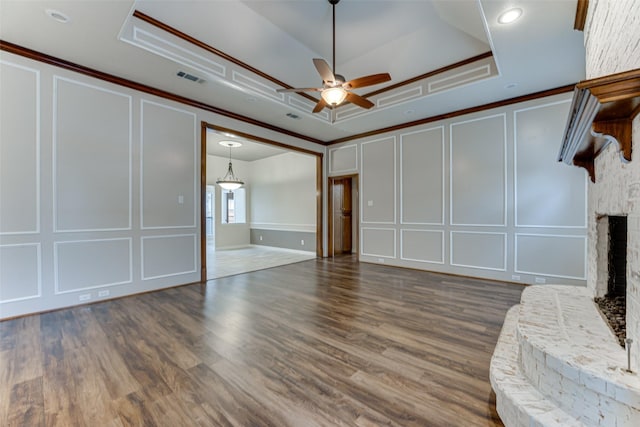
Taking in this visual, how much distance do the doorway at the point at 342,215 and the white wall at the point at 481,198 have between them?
1082 millimetres

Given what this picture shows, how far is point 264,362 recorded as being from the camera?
2.10 metres

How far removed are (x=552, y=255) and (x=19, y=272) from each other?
6.90 m

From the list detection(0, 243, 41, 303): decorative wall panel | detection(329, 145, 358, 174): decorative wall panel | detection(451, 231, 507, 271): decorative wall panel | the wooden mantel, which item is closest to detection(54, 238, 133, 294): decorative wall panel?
detection(0, 243, 41, 303): decorative wall panel

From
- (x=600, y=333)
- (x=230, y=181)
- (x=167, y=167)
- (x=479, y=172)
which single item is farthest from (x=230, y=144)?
(x=600, y=333)

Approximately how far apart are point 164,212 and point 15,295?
5.85 feet

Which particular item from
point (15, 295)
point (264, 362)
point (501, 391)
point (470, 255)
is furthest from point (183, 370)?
point (470, 255)

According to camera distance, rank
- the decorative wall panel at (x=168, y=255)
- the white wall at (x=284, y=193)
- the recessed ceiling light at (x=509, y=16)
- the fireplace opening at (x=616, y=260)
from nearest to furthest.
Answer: the fireplace opening at (x=616, y=260) < the recessed ceiling light at (x=509, y=16) < the decorative wall panel at (x=168, y=255) < the white wall at (x=284, y=193)

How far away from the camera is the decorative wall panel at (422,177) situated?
16.9ft

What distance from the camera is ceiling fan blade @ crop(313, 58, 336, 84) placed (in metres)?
2.69

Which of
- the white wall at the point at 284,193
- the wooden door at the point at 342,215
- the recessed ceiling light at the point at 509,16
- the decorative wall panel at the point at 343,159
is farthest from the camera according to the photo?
the white wall at the point at 284,193

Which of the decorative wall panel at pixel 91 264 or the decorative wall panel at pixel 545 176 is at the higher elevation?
the decorative wall panel at pixel 545 176

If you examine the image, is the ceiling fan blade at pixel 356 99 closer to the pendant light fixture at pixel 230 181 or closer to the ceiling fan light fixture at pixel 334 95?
the ceiling fan light fixture at pixel 334 95

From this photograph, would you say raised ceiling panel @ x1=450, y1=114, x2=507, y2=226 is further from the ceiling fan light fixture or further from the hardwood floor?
the ceiling fan light fixture

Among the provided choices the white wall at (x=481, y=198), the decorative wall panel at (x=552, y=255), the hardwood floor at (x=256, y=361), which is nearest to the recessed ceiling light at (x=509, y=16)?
the white wall at (x=481, y=198)
